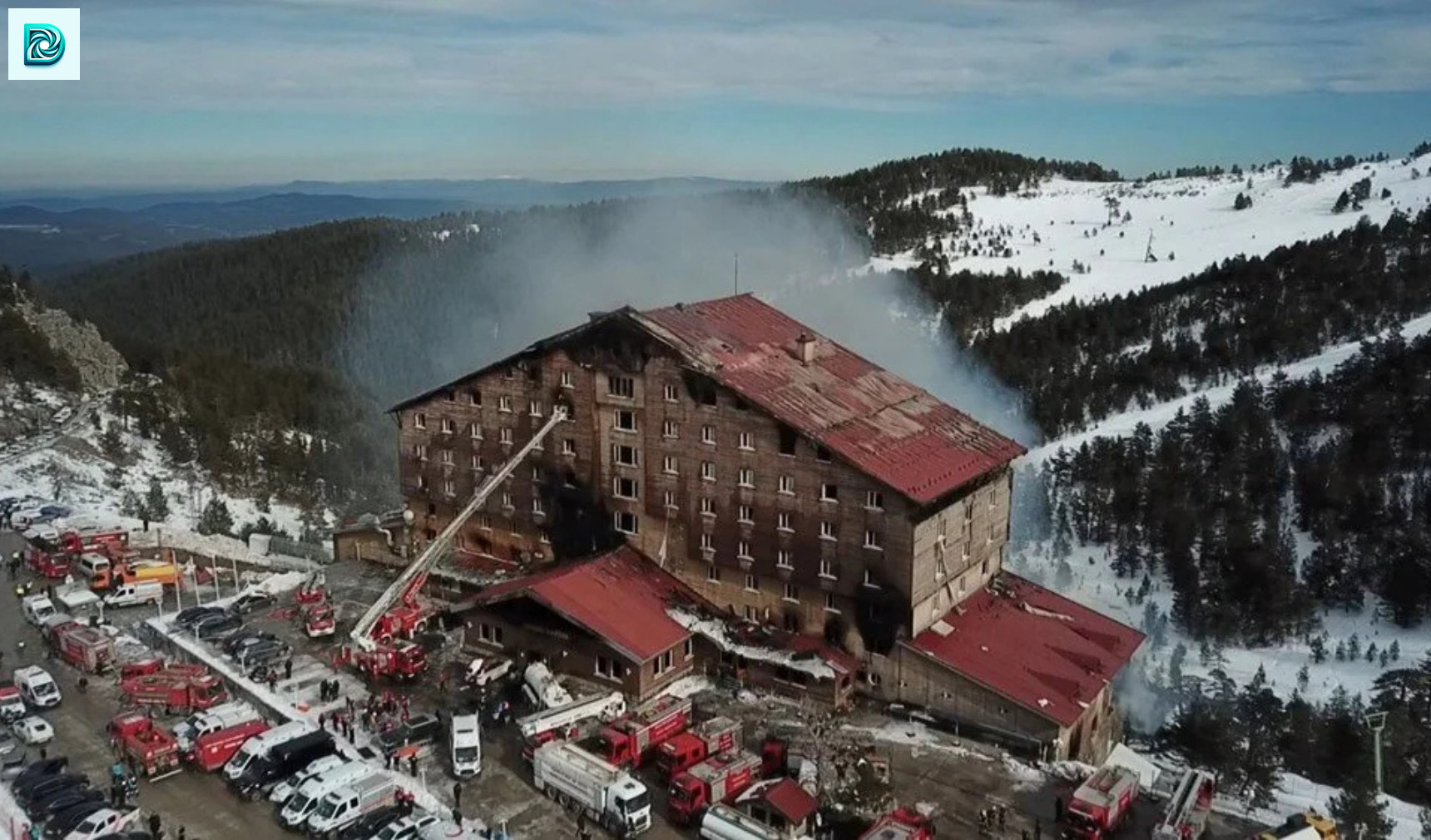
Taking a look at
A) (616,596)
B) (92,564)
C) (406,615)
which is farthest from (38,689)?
(616,596)

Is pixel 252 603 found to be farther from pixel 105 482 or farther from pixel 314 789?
pixel 105 482

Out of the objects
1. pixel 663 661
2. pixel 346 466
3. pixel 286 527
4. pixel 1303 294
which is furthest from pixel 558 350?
pixel 1303 294

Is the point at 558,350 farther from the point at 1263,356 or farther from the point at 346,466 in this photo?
the point at 1263,356

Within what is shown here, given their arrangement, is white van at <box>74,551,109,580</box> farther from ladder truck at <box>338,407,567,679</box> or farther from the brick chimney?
the brick chimney

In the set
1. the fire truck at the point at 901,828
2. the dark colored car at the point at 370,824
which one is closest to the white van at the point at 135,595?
the dark colored car at the point at 370,824

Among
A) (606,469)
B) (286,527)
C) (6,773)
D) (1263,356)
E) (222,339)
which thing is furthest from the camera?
(222,339)

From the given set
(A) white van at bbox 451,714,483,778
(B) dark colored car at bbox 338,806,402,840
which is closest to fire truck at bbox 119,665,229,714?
(A) white van at bbox 451,714,483,778
